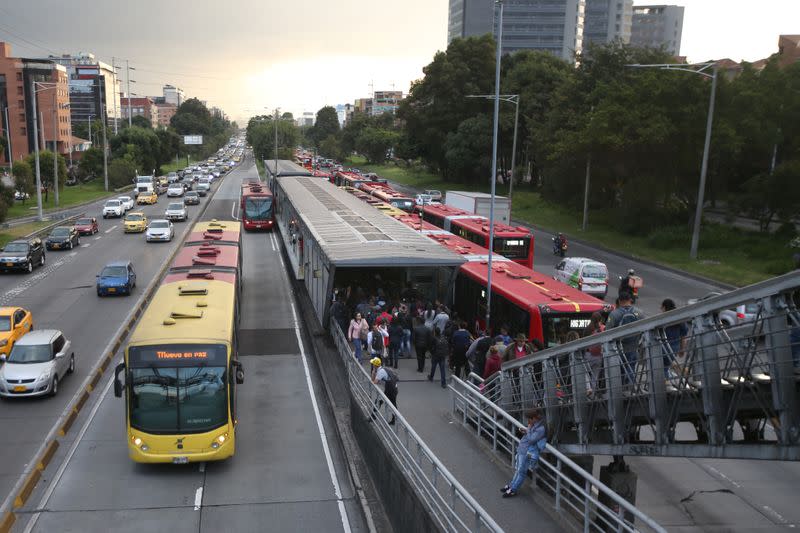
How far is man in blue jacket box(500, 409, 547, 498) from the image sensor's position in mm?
9672

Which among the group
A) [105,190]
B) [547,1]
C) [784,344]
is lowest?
[105,190]

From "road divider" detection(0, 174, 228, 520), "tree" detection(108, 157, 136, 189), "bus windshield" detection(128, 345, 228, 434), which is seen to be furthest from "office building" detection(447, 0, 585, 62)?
"bus windshield" detection(128, 345, 228, 434)

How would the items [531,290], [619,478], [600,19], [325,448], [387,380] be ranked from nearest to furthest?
[619,478] < [387,380] < [325,448] < [531,290] < [600,19]

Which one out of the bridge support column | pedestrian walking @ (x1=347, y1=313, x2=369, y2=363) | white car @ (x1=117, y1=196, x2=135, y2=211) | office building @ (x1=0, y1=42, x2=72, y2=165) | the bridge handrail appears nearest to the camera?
the bridge handrail

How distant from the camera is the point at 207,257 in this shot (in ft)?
73.8

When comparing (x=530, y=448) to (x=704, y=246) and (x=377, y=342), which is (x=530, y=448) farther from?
(x=704, y=246)

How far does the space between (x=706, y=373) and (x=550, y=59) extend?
250 ft

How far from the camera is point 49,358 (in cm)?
1816

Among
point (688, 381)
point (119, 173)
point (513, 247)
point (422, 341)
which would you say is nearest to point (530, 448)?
point (688, 381)

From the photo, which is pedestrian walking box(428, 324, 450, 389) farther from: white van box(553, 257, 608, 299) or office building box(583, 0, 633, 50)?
office building box(583, 0, 633, 50)

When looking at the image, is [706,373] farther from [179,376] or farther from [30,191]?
[30,191]

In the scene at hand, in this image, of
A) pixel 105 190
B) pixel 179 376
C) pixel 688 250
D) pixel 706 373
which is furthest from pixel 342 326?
pixel 105 190

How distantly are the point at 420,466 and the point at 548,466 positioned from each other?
1991 millimetres

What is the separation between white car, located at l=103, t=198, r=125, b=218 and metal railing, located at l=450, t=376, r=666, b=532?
2049 inches
